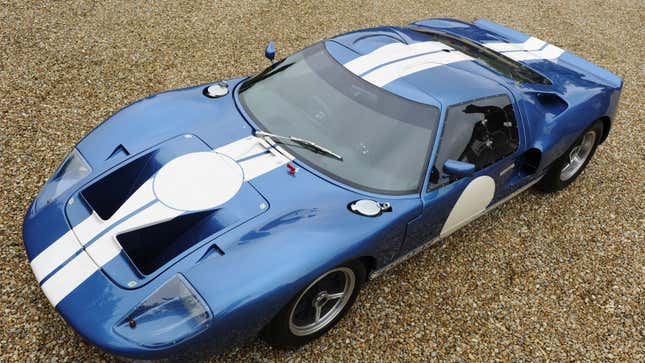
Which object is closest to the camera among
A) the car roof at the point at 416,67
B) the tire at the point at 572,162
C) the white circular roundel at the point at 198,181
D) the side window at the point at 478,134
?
the white circular roundel at the point at 198,181

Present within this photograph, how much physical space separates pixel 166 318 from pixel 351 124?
4.98 feet

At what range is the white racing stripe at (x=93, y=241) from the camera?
2.24 m

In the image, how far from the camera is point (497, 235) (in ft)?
12.3

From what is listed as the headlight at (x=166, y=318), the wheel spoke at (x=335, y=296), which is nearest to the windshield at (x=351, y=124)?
the wheel spoke at (x=335, y=296)

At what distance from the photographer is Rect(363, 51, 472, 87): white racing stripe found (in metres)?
3.03

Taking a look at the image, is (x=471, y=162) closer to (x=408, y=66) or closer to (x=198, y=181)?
(x=408, y=66)

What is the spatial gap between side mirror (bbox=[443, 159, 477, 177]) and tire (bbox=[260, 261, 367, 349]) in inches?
30.7

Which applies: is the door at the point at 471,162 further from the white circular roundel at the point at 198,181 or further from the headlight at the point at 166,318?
the headlight at the point at 166,318

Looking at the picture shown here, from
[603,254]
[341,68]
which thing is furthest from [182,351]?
[603,254]

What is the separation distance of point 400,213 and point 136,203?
145 cm

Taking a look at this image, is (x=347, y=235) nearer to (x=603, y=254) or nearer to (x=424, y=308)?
(x=424, y=308)

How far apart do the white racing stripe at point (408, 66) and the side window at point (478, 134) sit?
0.40 meters

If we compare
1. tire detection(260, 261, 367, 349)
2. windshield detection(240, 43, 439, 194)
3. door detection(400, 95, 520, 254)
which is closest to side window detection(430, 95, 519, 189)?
door detection(400, 95, 520, 254)

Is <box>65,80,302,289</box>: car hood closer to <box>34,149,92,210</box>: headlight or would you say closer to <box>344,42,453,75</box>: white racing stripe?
<box>34,149,92,210</box>: headlight
